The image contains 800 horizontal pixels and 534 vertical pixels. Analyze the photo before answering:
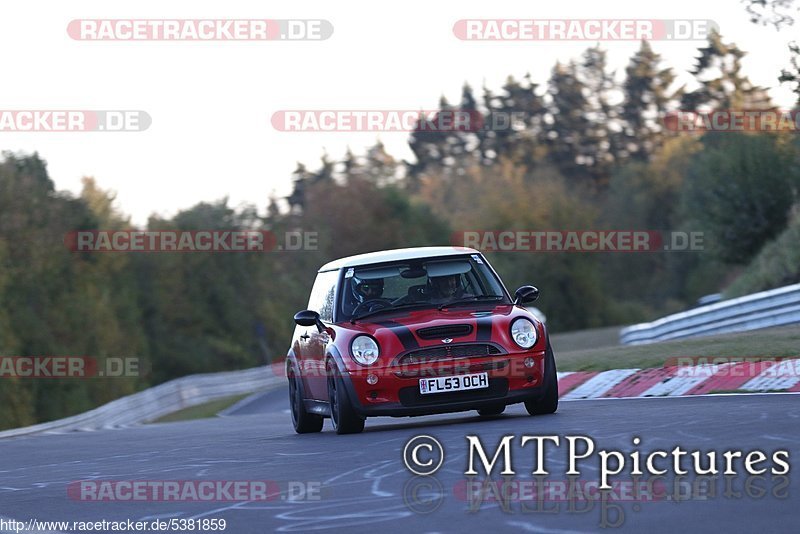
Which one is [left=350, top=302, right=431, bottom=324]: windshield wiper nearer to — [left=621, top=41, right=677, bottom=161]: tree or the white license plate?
the white license plate

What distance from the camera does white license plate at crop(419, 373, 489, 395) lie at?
11984mm

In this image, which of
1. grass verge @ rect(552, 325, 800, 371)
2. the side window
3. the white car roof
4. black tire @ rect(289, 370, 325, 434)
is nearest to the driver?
the white car roof

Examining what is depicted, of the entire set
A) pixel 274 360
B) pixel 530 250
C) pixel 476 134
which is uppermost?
pixel 476 134

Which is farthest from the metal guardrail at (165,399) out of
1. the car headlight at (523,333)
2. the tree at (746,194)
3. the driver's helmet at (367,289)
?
the tree at (746,194)

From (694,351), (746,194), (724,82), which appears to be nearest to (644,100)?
(724,82)

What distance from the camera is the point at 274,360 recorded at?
86.2 meters

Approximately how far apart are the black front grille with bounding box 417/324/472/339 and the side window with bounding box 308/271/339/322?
1436mm

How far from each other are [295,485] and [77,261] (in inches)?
2441

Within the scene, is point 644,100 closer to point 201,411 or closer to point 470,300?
point 201,411

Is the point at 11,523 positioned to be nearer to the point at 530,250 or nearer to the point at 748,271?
the point at 748,271

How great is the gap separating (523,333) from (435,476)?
411 centimetres

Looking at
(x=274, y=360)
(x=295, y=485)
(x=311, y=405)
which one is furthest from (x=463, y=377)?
(x=274, y=360)

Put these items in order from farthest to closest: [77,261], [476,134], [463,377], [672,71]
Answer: [476,134] < [672,71] < [77,261] < [463,377]

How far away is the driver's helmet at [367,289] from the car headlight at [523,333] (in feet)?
5.02
